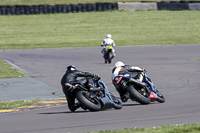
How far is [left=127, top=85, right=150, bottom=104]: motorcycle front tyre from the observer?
1227 cm

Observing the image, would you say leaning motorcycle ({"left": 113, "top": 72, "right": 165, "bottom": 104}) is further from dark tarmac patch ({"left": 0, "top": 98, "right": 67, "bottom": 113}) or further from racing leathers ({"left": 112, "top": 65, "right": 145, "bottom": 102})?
dark tarmac patch ({"left": 0, "top": 98, "right": 67, "bottom": 113})

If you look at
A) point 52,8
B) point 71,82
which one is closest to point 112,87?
point 71,82

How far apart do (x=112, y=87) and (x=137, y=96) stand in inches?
167

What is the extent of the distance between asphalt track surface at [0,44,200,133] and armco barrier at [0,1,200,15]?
10.9 m

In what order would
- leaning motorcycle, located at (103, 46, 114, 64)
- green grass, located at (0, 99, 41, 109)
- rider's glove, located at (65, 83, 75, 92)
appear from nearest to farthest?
1. rider's glove, located at (65, 83, 75, 92)
2. green grass, located at (0, 99, 41, 109)
3. leaning motorcycle, located at (103, 46, 114, 64)

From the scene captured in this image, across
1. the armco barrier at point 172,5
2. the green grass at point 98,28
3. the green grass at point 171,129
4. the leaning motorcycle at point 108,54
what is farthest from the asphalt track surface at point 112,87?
the armco barrier at point 172,5

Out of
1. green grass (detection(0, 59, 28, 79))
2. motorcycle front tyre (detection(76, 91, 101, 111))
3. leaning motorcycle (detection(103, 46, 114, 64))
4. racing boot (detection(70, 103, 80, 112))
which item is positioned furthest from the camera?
leaning motorcycle (detection(103, 46, 114, 64))

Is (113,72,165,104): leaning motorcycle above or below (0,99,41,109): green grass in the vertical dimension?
above

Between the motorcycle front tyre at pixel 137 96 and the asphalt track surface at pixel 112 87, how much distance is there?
15cm

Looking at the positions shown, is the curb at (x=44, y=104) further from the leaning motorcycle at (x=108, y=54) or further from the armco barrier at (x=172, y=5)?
the armco barrier at (x=172, y=5)

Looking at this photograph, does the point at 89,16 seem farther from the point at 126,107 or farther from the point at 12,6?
the point at 126,107

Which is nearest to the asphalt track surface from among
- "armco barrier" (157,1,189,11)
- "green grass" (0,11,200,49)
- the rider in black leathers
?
the rider in black leathers

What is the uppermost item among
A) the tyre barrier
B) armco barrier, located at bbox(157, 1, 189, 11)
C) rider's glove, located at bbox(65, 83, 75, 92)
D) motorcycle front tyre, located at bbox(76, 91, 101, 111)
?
rider's glove, located at bbox(65, 83, 75, 92)

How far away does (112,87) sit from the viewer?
1648cm
